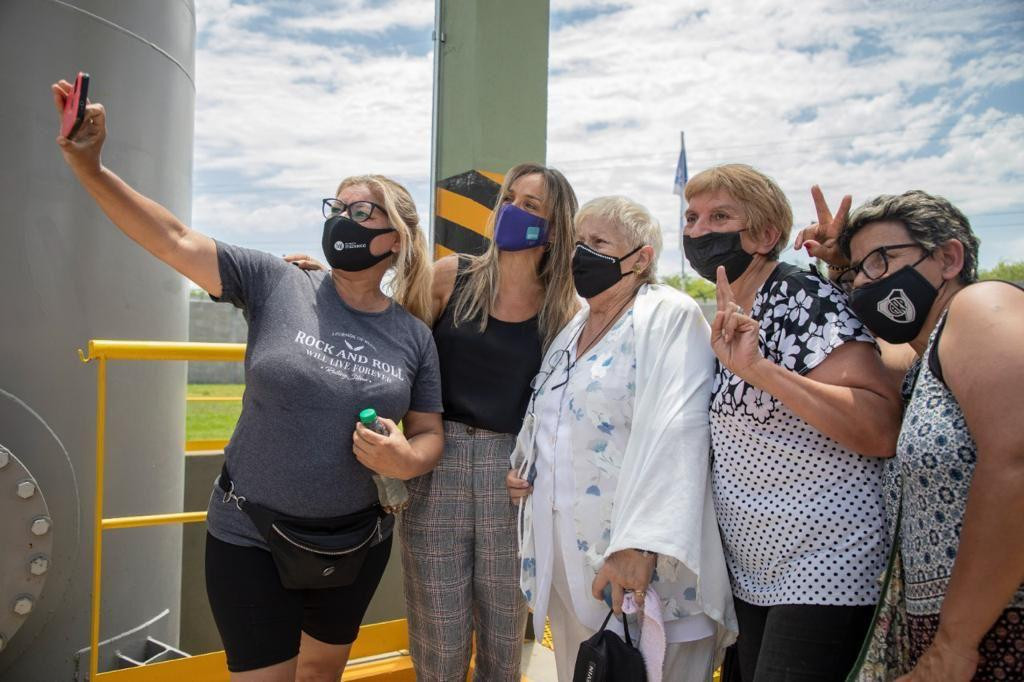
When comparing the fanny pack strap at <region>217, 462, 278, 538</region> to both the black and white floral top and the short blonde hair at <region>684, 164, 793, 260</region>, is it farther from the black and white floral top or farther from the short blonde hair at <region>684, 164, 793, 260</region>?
the short blonde hair at <region>684, 164, 793, 260</region>

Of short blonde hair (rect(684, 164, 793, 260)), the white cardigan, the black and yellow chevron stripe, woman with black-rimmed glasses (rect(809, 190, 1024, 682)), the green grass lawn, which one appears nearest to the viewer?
woman with black-rimmed glasses (rect(809, 190, 1024, 682))

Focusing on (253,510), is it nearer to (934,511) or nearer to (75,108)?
(75,108)

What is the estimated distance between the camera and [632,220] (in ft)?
8.16

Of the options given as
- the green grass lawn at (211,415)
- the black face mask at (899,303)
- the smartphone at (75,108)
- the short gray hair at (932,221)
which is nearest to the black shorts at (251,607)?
the smartphone at (75,108)

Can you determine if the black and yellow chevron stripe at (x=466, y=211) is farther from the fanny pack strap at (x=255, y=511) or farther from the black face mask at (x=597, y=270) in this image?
the fanny pack strap at (x=255, y=511)

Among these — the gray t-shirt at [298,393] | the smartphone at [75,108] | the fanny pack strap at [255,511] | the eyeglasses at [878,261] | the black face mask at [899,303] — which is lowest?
the fanny pack strap at [255,511]

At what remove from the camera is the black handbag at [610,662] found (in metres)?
2.03

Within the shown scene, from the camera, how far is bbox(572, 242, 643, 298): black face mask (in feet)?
8.05

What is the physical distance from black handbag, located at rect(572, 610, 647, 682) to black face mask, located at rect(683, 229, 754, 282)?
40.1 inches

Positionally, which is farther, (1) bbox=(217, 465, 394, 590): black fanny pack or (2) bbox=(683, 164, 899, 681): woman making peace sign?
(1) bbox=(217, 465, 394, 590): black fanny pack

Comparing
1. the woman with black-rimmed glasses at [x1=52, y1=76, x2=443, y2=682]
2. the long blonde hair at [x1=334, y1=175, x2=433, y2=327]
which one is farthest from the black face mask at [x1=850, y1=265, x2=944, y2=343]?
the long blonde hair at [x1=334, y1=175, x2=433, y2=327]

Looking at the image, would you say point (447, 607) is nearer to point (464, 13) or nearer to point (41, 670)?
point (41, 670)

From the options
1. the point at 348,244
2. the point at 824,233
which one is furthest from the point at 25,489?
the point at 824,233

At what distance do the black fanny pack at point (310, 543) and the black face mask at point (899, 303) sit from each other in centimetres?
150
